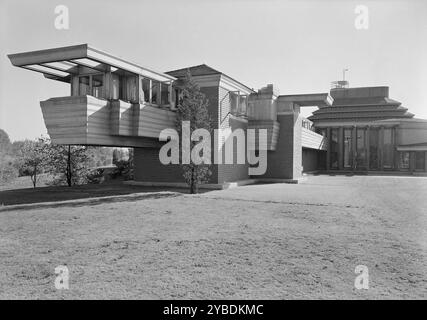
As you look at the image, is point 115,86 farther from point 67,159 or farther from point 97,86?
point 67,159

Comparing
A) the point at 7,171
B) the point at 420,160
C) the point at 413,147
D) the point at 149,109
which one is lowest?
the point at 7,171

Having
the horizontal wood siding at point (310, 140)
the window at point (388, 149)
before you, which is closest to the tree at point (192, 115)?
the horizontal wood siding at point (310, 140)

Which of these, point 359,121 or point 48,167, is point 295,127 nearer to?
point 48,167

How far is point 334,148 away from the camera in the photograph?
1909 inches

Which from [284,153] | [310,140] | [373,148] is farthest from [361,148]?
[284,153]

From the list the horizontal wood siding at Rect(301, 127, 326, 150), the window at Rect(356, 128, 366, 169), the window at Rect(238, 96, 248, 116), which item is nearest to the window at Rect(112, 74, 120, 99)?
the window at Rect(238, 96, 248, 116)

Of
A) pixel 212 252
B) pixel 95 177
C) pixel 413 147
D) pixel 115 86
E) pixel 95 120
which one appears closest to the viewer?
pixel 212 252

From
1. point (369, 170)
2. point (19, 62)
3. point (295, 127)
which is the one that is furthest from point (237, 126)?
point (369, 170)

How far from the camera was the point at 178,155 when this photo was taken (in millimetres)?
18016

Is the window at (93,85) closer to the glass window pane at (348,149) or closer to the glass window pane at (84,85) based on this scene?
the glass window pane at (84,85)

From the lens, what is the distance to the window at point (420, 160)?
139 feet

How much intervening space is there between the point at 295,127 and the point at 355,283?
Result: 20.9m

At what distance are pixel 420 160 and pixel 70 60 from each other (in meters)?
43.0
